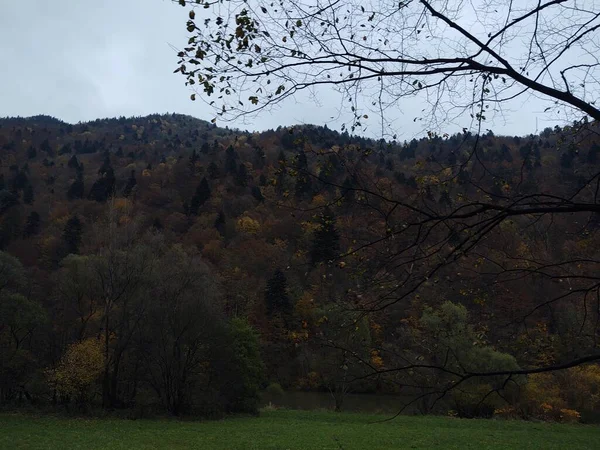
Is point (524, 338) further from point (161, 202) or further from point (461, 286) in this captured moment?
point (161, 202)

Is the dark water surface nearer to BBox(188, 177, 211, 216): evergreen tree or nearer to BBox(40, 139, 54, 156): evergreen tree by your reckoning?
BBox(188, 177, 211, 216): evergreen tree

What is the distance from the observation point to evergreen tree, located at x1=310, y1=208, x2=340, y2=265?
133 inches

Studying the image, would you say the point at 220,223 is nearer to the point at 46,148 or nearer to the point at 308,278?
the point at 308,278

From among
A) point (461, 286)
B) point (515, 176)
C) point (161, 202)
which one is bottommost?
point (461, 286)

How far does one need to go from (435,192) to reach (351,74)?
106 cm

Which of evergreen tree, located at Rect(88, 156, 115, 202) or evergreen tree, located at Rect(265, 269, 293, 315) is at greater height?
evergreen tree, located at Rect(88, 156, 115, 202)

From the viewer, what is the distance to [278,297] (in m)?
37.3

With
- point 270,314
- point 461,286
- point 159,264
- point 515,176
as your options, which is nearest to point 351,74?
point 515,176

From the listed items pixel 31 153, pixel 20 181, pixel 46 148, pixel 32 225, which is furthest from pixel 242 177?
pixel 46 148

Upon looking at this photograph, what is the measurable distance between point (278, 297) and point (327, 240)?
112 feet

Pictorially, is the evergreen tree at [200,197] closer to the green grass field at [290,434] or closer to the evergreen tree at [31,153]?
the green grass field at [290,434]

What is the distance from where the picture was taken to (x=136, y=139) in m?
121

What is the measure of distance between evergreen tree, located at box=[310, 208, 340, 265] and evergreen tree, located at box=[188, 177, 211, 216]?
57704mm

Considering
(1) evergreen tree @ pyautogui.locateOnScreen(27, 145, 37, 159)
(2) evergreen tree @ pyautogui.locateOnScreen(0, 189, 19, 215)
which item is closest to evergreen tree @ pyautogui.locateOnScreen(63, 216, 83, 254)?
(2) evergreen tree @ pyautogui.locateOnScreen(0, 189, 19, 215)
